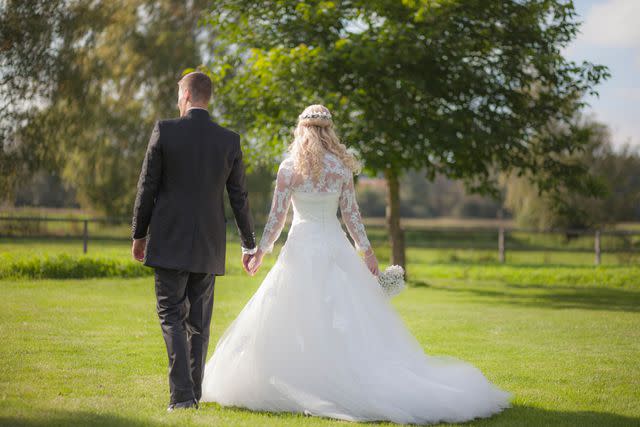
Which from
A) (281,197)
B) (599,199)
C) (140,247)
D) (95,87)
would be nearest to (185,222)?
(140,247)

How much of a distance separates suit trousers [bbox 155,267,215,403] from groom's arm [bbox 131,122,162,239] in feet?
1.27

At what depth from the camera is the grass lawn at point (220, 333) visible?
467 centimetres

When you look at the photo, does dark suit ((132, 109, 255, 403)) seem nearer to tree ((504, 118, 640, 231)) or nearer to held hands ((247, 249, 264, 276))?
held hands ((247, 249, 264, 276))

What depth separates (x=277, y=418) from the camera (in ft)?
14.8

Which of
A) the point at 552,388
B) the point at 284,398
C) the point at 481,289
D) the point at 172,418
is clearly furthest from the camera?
the point at 481,289

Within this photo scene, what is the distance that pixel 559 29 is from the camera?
14266 millimetres

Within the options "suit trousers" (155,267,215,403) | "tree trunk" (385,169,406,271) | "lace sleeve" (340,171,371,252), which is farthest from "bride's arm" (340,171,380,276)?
"tree trunk" (385,169,406,271)

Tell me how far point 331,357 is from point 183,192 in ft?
4.94

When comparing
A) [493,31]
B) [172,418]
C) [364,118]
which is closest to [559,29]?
[493,31]

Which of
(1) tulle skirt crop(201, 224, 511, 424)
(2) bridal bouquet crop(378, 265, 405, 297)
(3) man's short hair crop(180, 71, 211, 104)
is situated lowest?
(1) tulle skirt crop(201, 224, 511, 424)

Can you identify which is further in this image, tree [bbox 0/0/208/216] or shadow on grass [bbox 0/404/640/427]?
tree [bbox 0/0/208/216]

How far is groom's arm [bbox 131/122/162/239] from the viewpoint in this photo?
4.58m

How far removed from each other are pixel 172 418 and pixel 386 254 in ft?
64.0

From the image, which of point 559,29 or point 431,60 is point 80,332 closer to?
point 431,60
